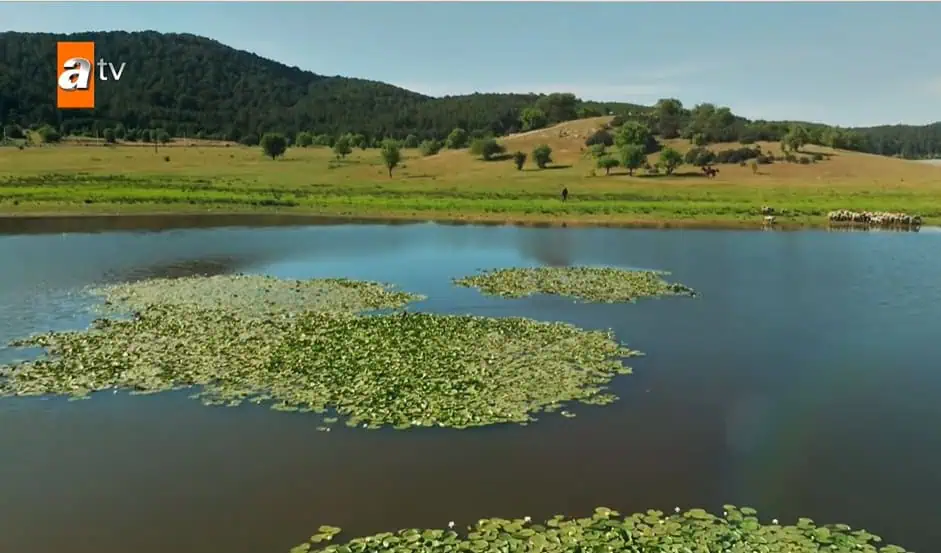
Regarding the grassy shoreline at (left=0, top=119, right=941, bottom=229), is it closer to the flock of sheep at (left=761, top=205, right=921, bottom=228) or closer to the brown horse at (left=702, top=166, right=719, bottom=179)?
the brown horse at (left=702, top=166, right=719, bottom=179)

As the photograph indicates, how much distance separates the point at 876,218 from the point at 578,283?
3765cm

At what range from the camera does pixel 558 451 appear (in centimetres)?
1401

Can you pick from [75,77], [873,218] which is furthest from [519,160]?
[75,77]

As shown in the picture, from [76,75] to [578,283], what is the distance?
361 ft

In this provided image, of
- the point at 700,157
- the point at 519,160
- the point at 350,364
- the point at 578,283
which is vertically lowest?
the point at 350,364

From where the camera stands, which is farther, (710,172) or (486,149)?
(486,149)

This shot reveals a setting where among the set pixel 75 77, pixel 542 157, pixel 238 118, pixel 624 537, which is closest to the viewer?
pixel 624 537

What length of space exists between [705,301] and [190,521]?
73.5 ft

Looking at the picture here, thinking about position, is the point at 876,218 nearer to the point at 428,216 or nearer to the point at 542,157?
the point at 428,216

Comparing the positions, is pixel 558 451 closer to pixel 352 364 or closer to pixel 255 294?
pixel 352 364

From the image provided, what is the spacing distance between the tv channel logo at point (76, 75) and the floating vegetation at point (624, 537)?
335ft

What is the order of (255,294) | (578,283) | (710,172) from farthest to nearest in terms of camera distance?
(710,172) < (578,283) < (255,294)

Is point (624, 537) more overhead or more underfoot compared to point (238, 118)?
more underfoot

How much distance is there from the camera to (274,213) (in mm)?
62906
